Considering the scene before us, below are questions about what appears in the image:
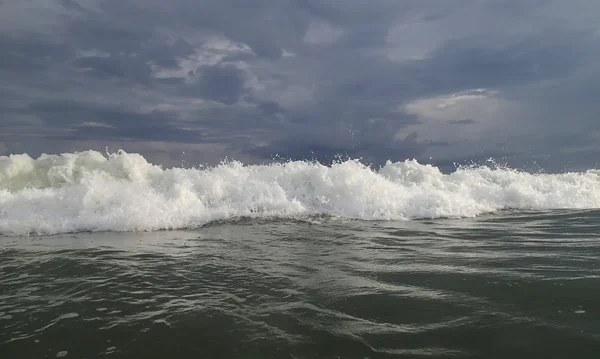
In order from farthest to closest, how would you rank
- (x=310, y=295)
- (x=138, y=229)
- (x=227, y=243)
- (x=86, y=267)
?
(x=138, y=229), (x=227, y=243), (x=86, y=267), (x=310, y=295)

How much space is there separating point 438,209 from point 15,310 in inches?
466

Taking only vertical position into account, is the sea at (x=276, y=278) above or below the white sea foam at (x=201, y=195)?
below

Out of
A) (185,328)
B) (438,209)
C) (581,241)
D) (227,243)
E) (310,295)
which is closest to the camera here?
(185,328)

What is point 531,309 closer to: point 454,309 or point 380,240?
point 454,309

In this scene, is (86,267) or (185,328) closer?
(185,328)

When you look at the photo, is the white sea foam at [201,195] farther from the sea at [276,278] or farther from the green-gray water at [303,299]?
the green-gray water at [303,299]

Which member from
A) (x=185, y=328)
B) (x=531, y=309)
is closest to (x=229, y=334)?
(x=185, y=328)

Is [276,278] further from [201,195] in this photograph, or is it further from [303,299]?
[201,195]

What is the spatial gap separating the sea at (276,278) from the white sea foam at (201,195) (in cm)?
7

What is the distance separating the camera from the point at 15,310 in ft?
12.8

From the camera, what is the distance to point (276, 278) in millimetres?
5016

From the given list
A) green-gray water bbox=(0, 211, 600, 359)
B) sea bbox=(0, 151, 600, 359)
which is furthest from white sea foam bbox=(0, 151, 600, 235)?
green-gray water bbox=(0, 211, 600, 359)

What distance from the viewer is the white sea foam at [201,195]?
33.8ft

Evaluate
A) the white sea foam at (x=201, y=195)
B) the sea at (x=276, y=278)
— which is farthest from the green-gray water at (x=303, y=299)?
the white sea foam at (x=201, y=195)
